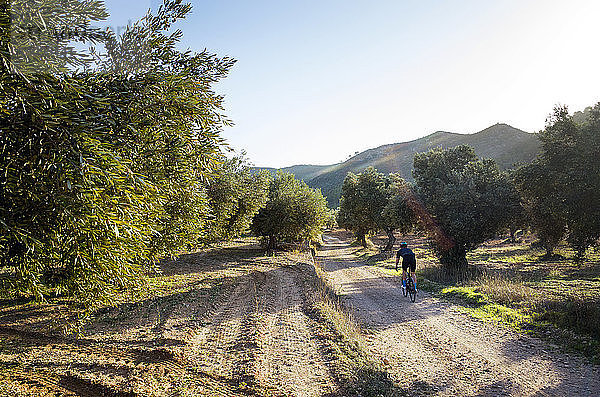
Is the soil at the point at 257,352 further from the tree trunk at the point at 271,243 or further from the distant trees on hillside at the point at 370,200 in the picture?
the distant trees on hillside at the point at 370,200

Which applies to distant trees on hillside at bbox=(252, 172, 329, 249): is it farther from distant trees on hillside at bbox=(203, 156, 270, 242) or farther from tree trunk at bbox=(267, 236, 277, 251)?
distant trees on hillside at bbox=(203, 156, 270, 242)

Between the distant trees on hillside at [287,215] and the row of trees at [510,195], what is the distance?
411 inches

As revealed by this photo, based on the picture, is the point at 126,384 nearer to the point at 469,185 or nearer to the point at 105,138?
the point at 105,138

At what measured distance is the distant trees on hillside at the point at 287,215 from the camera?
34.4m

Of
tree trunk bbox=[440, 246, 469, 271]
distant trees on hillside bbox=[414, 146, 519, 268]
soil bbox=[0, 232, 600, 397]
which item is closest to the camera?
soil bbox=[0, 232, 600, 397]

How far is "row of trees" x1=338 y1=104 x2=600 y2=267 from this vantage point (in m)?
15.4

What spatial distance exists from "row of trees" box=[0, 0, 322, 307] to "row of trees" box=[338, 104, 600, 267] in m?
16.9

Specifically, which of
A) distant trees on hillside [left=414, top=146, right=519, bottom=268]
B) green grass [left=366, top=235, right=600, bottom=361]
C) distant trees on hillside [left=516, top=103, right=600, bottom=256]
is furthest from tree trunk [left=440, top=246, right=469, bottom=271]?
distant trees on hillside [left=516, top=103, right=600, bottom=256]

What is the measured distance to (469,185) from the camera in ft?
71.9

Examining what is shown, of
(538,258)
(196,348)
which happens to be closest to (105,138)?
(196,348)

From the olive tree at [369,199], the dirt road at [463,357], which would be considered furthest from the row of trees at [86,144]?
the olive tree at [369,199]

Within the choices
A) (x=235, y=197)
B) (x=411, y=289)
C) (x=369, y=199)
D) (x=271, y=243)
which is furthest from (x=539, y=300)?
(x=369, y=199)

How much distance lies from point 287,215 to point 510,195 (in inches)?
772

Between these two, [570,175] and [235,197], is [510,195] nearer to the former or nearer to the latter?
[570,175]
